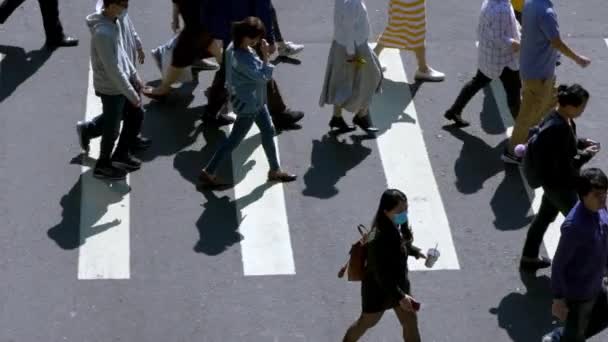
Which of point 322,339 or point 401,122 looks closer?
point 322,339

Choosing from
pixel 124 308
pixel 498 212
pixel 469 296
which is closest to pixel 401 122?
pixel 498 212

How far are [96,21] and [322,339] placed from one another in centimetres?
356

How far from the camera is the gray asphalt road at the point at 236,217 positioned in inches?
476

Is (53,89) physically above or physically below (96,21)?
below

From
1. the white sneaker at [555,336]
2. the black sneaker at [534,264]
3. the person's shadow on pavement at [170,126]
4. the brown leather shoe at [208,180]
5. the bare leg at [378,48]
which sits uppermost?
the white sneaker at [555,336]

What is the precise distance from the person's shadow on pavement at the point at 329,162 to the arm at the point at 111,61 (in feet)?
6.37

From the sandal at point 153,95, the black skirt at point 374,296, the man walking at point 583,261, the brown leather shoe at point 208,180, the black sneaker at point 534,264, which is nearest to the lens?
the man walking at point 583,261

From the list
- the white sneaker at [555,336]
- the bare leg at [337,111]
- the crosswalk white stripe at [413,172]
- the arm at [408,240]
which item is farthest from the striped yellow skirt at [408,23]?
the white sneaker at [555,336]

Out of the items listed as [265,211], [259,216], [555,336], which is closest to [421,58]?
[265,211]

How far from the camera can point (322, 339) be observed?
11883 mm

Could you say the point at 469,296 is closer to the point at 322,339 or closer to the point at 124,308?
the point at 322,339

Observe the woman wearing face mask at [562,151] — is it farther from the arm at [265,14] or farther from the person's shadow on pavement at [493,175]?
the arm at [265,14]

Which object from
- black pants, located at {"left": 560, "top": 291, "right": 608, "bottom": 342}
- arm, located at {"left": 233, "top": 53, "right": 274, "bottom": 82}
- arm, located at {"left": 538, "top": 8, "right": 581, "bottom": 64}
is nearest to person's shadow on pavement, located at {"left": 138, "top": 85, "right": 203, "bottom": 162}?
arm, located at {"left": 233, "top": 53, "right": 274, "bottom": 82}

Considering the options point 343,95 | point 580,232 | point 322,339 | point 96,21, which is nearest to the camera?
point 580,232
